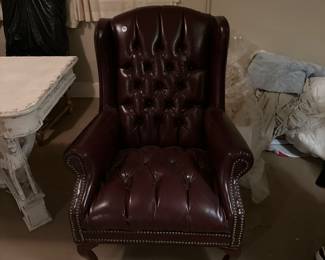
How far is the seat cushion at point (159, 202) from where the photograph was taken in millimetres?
1234

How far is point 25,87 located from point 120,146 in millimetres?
529

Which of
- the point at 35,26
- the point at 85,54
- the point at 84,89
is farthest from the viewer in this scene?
the point at 84,89

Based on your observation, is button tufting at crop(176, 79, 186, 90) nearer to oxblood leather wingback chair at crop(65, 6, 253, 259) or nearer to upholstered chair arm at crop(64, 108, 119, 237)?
oxblood leather wingback chair at crop(65, 6, 253, 259)

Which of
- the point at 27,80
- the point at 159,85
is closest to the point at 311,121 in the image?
the point at 159,85

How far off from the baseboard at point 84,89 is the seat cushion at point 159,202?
6.17 feet

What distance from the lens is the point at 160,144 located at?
1683 millimetres

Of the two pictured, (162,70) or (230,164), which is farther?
(162,70)

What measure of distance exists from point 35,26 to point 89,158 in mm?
1684

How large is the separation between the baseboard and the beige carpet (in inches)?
41.9

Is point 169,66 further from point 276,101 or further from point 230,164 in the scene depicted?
point 276,101

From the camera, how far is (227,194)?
1241mm

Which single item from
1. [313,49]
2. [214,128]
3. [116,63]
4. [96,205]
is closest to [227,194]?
[214,128]

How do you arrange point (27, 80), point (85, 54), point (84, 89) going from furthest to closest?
point (84, 89) → point (85, 54) → point (27, 80)

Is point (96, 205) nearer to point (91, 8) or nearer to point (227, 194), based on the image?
point (227, 194)
